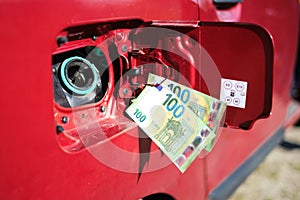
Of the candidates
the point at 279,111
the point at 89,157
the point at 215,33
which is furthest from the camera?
the point at 279,111

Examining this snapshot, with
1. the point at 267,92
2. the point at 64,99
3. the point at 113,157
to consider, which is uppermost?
the point at 64,99

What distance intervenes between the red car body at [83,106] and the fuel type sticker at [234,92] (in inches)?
1.5

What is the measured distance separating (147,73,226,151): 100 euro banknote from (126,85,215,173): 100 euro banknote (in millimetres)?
22

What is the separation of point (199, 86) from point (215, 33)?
0.75 feet

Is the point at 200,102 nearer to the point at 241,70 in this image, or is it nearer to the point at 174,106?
the point at 174,106

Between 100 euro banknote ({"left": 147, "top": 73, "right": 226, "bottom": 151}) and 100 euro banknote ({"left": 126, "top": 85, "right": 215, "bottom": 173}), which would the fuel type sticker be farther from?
100 euro banknote ({"left": 126, "top": 85, "right": 215, "bottom": 173})

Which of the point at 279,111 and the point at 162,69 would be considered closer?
the point at 162,69

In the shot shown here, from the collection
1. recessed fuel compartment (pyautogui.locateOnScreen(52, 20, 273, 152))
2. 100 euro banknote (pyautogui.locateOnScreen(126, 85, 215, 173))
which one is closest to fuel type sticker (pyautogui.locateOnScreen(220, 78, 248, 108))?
recessed fuel compartment (pyautogui.locateOnScreen(52, 20, 273, 152))

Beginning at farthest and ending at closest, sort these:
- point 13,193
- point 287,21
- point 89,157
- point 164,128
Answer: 1. point 287,21
2. point 164,128
3. point 89,157
4. point 13,193

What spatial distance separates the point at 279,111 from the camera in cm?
306

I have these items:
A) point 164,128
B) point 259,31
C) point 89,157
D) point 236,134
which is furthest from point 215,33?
point 236,134

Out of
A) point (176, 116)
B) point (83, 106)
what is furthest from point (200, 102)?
point (83, 106)

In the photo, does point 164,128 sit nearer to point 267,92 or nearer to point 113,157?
point 113,157

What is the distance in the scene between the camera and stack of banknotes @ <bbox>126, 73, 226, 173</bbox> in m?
1.51
